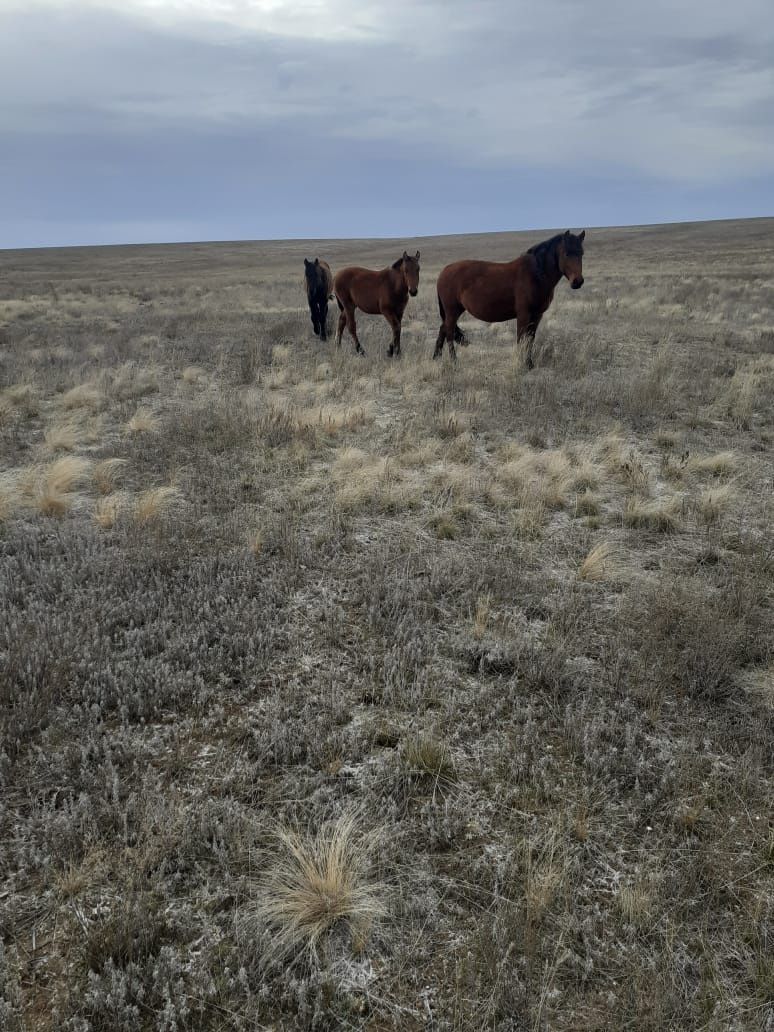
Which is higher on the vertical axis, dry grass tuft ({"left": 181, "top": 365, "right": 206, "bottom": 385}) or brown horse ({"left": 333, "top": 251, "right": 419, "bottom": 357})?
brown horse ({"left": 333, "top": 251, "right": 419, "bottom": 357})

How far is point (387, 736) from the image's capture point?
324cm

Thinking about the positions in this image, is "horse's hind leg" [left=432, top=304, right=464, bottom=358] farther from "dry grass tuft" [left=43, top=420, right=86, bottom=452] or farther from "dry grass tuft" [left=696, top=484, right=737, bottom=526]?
"dry grass tuft" [left=43, top=420, right=86, bottom=452]

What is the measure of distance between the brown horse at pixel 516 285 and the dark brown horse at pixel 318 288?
12.0 feet

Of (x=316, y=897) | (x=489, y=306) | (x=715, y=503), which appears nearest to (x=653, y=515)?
(x=715, y=503)

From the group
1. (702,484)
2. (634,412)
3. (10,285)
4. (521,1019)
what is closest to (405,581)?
(521,1019)

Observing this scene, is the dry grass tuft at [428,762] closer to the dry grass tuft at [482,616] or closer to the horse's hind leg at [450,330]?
the dry grass tuft at [482,616]

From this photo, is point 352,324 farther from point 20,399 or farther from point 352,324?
point 20,399

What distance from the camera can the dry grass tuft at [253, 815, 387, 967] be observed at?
2.22 meters

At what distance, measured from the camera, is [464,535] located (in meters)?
5.85

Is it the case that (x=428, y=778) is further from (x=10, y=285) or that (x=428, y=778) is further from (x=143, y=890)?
(x=10, y=285)

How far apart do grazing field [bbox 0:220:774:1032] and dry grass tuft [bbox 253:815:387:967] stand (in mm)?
13

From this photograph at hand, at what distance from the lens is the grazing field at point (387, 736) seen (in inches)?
84.1

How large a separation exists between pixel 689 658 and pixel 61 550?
5108mm

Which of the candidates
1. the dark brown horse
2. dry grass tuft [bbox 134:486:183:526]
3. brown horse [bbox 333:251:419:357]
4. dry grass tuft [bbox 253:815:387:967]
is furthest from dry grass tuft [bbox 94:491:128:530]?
the dark brown horse
